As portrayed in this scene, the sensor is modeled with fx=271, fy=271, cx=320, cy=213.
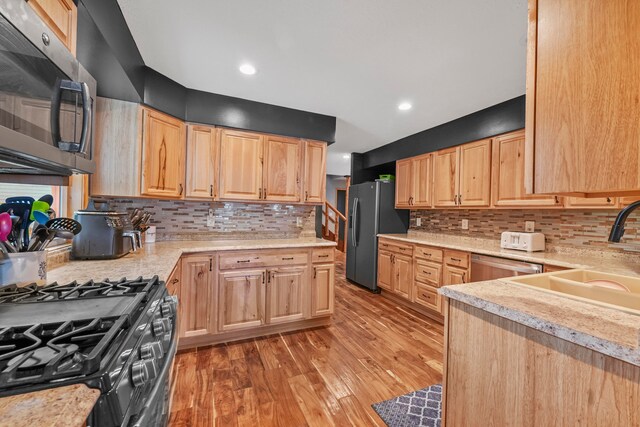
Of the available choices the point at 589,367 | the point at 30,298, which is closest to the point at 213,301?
the point at 30,298

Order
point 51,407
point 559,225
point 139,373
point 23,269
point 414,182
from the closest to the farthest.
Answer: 1. point 51,407
2. point 139,373
3. point 23,269
4. point 559,225
5. point 414,182

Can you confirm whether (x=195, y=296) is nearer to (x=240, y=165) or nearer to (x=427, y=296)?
(x=240, y=165)

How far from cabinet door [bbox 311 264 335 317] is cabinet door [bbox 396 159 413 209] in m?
1.74

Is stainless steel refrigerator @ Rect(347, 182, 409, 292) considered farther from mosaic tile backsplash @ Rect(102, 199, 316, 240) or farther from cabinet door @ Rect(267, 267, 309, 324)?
cabinet door @ Rect(267, 267, 309, 324)

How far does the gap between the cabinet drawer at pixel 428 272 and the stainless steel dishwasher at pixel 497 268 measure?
44 cm

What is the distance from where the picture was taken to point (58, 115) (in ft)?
2.73

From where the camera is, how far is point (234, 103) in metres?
2.78

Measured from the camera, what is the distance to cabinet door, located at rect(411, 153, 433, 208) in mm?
3617

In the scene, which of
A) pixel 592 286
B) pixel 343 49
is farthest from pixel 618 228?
pixel 343 49

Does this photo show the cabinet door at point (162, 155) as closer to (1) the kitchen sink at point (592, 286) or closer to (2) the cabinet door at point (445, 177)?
(1) the kitchen sink at point (592, 286)

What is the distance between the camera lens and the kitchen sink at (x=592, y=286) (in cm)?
99

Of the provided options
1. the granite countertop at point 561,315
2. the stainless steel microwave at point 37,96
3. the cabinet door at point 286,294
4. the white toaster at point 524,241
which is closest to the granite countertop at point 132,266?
the cabinet door at point 286,294

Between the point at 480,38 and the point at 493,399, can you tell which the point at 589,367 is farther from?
the point at 480,38

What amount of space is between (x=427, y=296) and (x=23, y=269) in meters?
3.33
